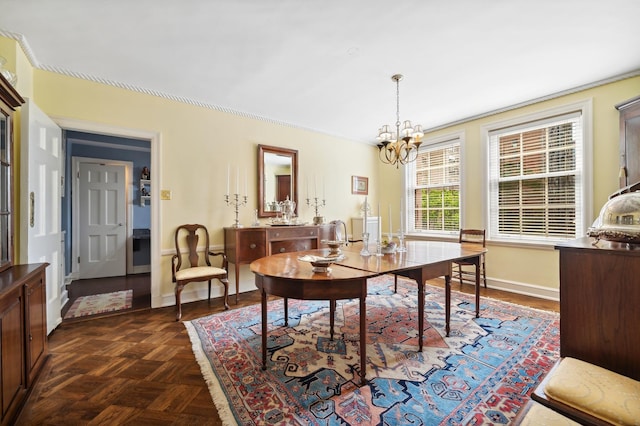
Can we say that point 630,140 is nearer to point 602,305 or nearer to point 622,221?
point 622,221

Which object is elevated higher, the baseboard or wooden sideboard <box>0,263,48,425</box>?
wooden sideboard <box>0,263,48,425</box>

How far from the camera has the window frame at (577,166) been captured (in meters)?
3.14

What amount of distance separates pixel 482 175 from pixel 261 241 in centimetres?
336

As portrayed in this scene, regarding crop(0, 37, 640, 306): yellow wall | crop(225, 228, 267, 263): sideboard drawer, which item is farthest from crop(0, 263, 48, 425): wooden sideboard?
crop(225, 228, 267, 263): sideboard drawer

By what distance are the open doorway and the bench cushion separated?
4.76 m

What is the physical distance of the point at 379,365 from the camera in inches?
76.3

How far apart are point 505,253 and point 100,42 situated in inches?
203

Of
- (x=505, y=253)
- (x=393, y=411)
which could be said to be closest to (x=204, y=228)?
(x=393, y=411)

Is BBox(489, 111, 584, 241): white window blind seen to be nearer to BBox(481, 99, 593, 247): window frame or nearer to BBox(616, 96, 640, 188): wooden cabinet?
BBox(481, 99, 593, 247): window frame

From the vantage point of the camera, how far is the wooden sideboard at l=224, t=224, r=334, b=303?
11.2ft

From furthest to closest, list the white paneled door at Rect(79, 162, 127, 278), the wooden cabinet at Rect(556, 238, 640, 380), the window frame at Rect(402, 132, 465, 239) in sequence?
the white paneled door at Rect(79, 162, 127, 278) → the window frame at Rect(402, 132, 465, 239) → the wooden cabinet at Rect(556, 238, 640, 380)

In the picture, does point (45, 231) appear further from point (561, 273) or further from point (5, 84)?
point (561, 273)

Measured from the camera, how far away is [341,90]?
3203 mm

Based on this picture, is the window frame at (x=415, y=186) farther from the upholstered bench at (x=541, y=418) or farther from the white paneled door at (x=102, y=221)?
the white paneled door at (x=102, y=221)
